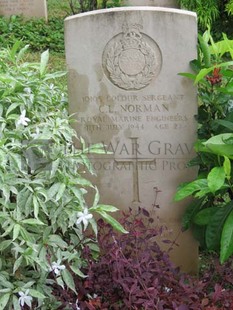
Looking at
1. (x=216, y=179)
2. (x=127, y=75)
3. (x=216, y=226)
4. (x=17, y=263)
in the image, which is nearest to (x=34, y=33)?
(x=127, y=75)

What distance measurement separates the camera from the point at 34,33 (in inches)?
376

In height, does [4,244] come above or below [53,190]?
below

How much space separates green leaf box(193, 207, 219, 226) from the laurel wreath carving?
788 mm

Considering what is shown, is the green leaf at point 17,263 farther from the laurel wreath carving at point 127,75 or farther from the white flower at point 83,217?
the laurel wreath carving at point 127,75

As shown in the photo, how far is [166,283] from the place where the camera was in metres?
3.26

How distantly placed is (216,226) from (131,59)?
1.04 meters

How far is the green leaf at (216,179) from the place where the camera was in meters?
3.20

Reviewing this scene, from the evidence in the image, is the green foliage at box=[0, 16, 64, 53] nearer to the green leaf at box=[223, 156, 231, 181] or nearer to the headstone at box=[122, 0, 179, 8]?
the headstone at box=[122, 0, 179, 8]

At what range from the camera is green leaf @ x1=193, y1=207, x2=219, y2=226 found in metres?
3.53

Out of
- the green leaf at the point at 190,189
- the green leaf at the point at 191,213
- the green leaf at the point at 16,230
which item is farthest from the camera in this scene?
the green leaf at the point at 191,213

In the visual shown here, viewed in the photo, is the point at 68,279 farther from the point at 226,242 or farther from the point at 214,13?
the point at 214,13

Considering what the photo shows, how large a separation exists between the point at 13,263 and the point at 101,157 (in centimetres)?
90

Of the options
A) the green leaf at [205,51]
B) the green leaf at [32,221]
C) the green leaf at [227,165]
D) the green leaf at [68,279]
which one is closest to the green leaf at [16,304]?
the green leaf at [68,279]

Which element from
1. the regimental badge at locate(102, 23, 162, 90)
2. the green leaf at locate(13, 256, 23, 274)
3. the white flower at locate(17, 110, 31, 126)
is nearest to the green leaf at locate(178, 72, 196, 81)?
the regimental badge at locate(102, 23, 162, 90)
